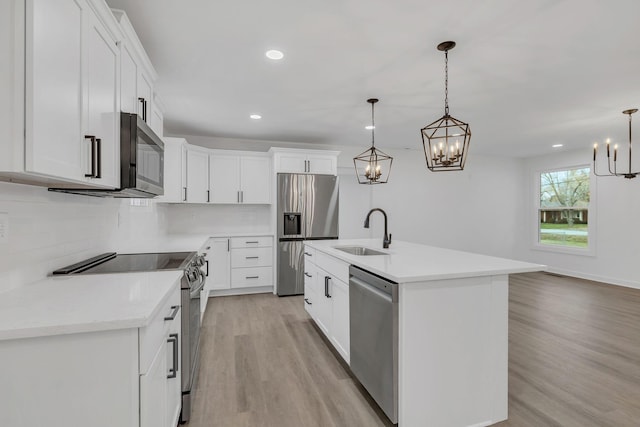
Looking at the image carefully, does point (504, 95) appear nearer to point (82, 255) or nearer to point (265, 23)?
point (265, 23)

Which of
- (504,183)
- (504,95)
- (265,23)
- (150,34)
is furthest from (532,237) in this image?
(150,34)

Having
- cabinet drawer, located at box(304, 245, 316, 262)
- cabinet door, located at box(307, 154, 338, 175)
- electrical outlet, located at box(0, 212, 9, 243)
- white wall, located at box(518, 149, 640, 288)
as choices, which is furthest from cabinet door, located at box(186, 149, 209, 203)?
white wall, located at box(518, 149, 640, 288)

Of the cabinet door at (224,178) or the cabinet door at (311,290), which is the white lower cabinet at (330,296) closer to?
the cabinet door at (311,290)

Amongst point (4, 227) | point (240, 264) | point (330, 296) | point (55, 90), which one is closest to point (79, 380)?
point (4, 227)

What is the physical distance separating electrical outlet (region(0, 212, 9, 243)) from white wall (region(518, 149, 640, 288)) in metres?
7.61

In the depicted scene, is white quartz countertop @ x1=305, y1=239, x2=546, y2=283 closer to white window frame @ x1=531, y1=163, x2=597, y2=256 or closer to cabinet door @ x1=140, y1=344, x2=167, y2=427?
cabinet door @ x1=140, y1=344, x2=167, y2=427

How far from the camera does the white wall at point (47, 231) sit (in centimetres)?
135

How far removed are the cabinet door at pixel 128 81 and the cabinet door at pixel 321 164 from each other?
304 cm

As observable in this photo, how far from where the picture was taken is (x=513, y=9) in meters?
1.89

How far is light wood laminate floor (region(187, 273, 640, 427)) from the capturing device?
6.42 ft

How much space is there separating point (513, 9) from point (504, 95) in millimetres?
1606

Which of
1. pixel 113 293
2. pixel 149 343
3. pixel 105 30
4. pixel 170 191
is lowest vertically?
pixel 149 343

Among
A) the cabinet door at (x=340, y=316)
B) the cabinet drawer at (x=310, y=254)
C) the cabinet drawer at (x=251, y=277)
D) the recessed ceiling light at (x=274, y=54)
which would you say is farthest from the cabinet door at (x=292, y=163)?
the cabinet door at (x=340, y=316)

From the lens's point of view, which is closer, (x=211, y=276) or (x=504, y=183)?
(x=211, y=276)
